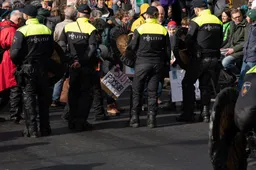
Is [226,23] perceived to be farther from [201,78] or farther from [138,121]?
[138,121]

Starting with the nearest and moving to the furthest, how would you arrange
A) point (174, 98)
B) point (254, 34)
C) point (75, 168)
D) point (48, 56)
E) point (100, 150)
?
1. point (75, 168)
2. point (100, 150)
3. point (48, 56)
4. point (254, 34)
5. point (174, 98)

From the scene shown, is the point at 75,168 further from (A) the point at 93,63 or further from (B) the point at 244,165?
(A) the point at 93,63

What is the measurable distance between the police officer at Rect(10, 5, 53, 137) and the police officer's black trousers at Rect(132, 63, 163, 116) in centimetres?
166

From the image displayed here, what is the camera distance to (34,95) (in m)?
12.4

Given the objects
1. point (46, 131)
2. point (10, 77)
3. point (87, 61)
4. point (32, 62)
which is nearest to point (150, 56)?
point (87, 61)

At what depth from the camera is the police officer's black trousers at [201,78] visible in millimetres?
13797

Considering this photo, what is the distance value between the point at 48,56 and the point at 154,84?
194 centimetres

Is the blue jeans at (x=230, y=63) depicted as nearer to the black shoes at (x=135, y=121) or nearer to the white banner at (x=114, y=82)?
the white banner at (x=114, y=82)

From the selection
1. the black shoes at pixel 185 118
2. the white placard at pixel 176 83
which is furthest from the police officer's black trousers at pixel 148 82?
the white placard at pixel 176 83

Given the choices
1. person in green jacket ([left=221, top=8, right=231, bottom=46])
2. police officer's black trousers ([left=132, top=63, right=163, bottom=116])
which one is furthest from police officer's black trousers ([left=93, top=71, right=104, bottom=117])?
person in green jacket ([left=221, top=8, right=231, bottom=46])

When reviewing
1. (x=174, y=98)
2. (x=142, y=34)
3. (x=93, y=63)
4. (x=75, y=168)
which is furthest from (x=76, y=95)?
(x=75, y=168)

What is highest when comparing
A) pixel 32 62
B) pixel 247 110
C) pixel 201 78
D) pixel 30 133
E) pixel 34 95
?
pixel 247 110

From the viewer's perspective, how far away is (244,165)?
27.0 feet

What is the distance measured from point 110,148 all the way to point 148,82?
2.32 m
